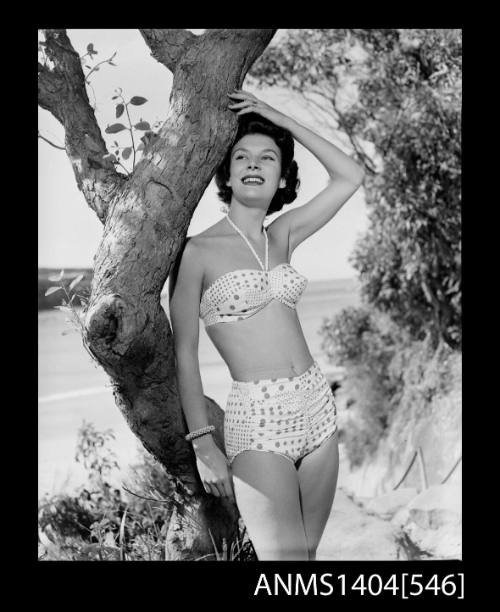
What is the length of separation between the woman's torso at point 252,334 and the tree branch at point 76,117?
0.47 metres

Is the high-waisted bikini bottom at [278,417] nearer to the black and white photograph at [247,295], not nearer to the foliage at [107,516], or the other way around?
the black and white photograph at [247,295]

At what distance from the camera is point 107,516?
14.4ft

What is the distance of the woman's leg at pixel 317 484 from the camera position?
2.81m

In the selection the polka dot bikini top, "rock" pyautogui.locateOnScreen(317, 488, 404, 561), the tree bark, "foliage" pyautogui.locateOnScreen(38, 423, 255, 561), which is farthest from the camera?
"rock" pyautogui.locateOnScreen(317, 488, 404, 561)

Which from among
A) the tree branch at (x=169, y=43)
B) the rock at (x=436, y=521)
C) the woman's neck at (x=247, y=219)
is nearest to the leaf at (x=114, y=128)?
the tree branch at (x=169, y=43)

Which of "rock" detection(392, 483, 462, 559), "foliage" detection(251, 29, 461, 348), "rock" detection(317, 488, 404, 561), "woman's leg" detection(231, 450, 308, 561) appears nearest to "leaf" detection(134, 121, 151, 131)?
"woman's leg" detection(231, 450, 308, 561)

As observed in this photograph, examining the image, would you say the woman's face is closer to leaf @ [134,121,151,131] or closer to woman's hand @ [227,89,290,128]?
woman's hand @ [227,89,290,128]

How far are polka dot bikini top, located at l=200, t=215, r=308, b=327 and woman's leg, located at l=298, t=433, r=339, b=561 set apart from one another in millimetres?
536

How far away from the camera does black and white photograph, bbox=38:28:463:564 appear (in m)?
2.78

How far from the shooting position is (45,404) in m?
5.30

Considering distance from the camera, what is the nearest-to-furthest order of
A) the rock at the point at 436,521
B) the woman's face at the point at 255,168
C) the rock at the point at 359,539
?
the woman's face at the point at 255,168 < the rock at the point at 359,539 < the rock at the point at 436,521

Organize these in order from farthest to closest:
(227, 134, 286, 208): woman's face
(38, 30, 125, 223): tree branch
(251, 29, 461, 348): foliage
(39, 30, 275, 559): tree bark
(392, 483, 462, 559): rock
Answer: (251, 29, 461, 348): foliage
(392, 483, 462, 559): rock
(38, 30, 125, 223): tree branch
(227, 134, 286, 208): woman's face
(39, 30, 275, 559): tree bark

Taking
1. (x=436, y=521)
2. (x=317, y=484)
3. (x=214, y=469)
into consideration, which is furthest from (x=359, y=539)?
(x=214, y=469)
